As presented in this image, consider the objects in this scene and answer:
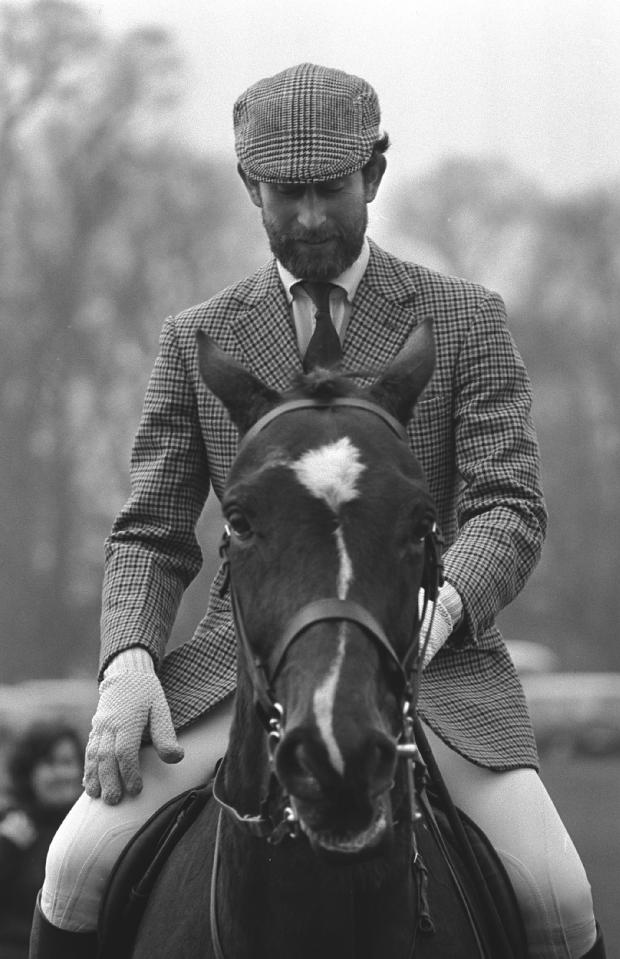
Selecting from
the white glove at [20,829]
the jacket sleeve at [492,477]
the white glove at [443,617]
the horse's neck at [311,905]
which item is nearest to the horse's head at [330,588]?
the horse's neck at [311,905]

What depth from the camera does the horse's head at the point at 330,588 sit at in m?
1.62


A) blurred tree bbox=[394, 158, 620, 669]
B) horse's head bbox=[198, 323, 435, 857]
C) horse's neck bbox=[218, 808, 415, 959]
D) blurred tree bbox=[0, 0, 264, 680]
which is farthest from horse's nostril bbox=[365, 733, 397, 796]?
Answer: blurred tree bbox=[0, 0, 264, 680]

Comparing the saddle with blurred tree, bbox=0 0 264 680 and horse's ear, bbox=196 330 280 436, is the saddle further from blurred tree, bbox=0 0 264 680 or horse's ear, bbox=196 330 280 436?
blurred tree, bbox=0 0 264 680

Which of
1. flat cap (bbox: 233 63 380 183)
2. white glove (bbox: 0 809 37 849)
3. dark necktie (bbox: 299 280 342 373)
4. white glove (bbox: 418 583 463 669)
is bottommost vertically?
white glove (bbox: 0 809 37 849)

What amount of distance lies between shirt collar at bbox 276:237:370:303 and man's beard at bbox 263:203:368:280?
0.06m

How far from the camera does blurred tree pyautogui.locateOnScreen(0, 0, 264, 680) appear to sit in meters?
4.62

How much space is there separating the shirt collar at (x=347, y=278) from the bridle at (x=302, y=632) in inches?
32.4

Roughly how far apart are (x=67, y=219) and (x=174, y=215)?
0.38 meters

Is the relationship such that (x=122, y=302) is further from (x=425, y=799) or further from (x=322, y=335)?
(x=425, y=799)

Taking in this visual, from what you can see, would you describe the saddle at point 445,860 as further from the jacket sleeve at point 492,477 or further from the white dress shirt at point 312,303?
the white dress shirt at point 312,303

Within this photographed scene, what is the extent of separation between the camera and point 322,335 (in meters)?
2.42

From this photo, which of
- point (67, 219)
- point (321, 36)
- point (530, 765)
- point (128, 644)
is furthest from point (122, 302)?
point (530, 765)

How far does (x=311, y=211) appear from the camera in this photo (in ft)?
8.85

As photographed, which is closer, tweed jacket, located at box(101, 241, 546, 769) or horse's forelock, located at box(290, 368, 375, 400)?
horse's forelock, located at box(290, 368, 375, 400)
